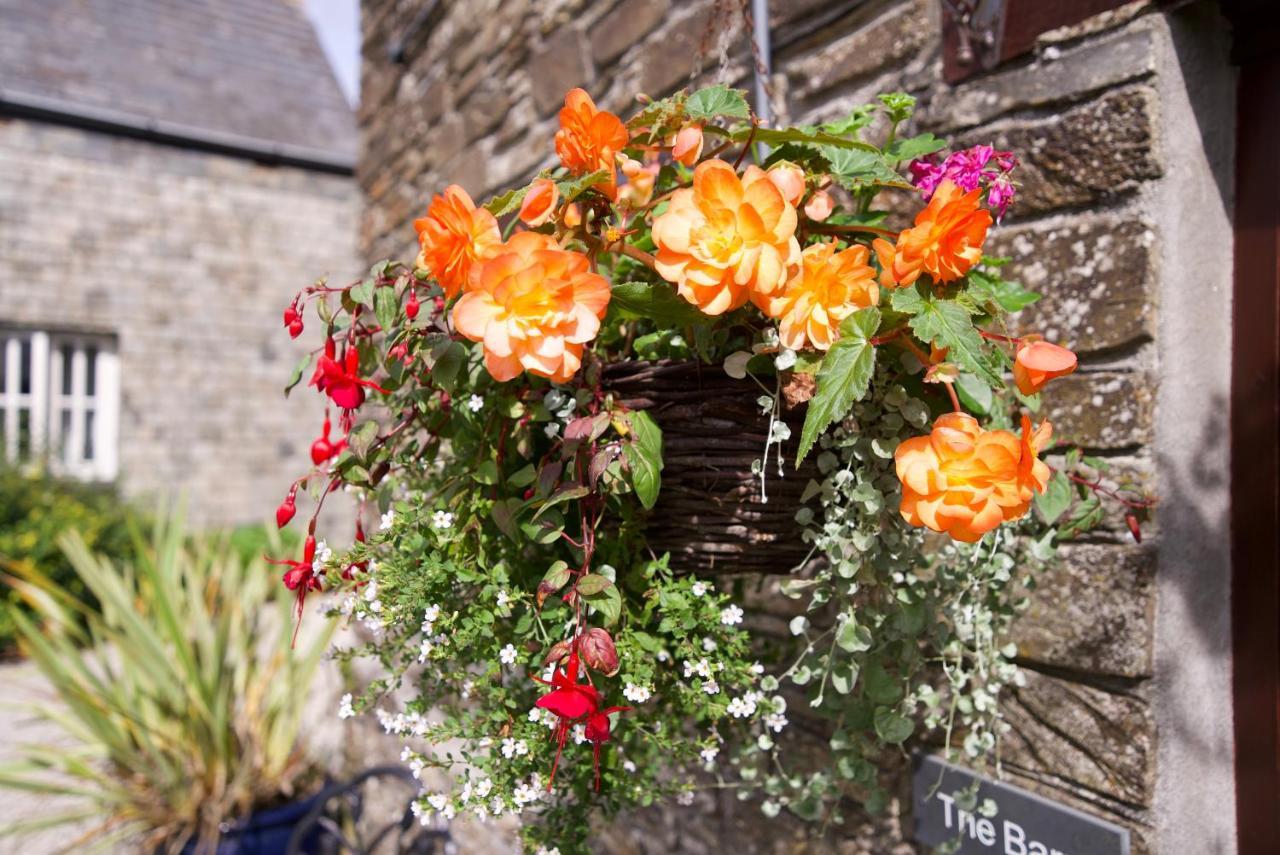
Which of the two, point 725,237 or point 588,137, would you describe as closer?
point 725,237

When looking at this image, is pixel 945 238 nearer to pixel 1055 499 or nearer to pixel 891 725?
pixel 1055 499

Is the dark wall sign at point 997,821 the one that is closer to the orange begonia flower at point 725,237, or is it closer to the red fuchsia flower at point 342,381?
the orange begonia flower at point 725,237

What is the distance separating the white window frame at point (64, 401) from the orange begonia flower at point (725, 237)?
8536 millimetres

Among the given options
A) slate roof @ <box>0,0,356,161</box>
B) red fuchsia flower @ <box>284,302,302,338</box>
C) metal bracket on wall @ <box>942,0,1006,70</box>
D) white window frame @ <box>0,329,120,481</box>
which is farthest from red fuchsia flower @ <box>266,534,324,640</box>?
slate roof @ <box>0,0,356,161</box>

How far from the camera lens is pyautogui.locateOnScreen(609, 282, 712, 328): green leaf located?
1052 mm

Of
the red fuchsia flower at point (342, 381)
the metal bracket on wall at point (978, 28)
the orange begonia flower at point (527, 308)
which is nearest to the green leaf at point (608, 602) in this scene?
the orange begonia flower at point (527, 308)

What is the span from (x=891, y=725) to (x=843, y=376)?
61 centimetres

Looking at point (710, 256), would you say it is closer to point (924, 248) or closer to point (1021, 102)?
point (924, 248)

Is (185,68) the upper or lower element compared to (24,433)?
upper

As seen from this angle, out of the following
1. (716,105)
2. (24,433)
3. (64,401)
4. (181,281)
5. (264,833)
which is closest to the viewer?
(716,105)

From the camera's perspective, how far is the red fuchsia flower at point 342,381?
1.11m

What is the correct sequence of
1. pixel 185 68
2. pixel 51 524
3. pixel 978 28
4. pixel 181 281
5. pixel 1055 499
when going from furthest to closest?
1. pixel 185 68
2. pixel 181 281
3. pixel 51 524
4. pixel 978 28
5. pixel 1055 499

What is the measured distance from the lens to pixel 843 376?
3.14 feet

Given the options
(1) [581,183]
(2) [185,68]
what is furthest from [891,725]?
(2) [185,68]
